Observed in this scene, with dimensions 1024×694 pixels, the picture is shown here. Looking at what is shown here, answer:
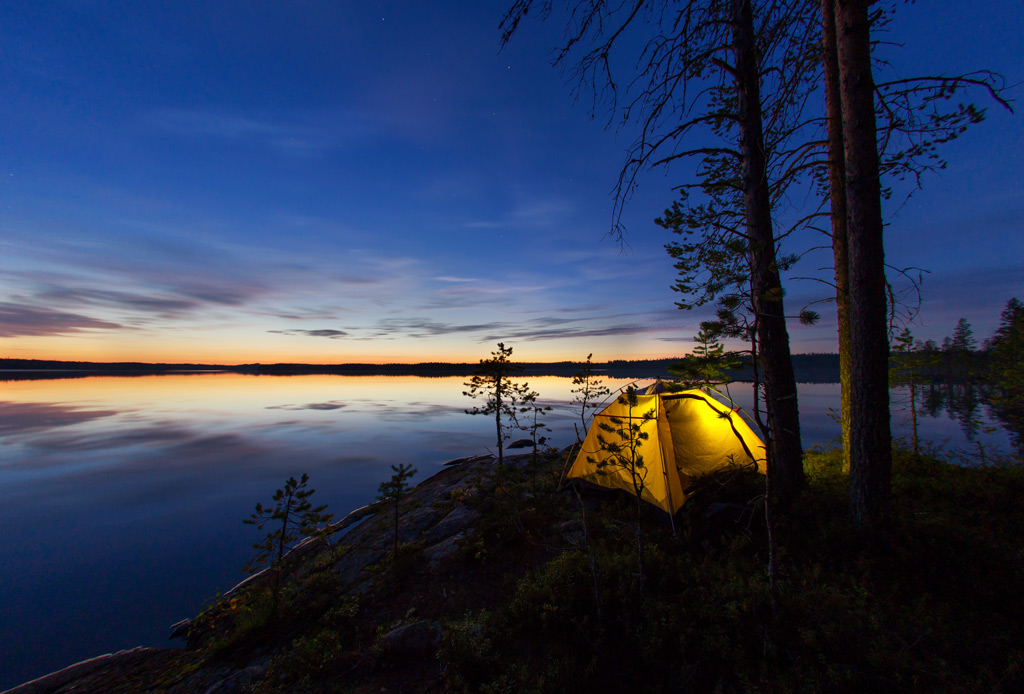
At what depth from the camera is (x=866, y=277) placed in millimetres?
5617

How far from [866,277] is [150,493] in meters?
24.6

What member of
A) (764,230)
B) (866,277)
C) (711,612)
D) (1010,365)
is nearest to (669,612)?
(711,612)

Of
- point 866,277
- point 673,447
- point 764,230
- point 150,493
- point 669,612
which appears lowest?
point 150,493

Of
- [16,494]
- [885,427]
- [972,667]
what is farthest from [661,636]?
[16,494]

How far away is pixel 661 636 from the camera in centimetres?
413

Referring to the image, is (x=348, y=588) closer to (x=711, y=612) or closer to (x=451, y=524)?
(x=451, y=524)

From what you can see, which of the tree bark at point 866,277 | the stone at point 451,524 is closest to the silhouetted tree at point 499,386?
the stone at point 451,524

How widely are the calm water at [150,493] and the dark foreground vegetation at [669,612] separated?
7.85 feet

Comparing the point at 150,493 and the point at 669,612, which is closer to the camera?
the point at 669,612

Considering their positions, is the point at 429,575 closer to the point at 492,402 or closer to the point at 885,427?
the point at 492,402

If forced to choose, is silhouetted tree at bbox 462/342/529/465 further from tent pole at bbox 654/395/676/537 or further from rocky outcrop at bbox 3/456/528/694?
tent pole at bbox 654/395/676/537

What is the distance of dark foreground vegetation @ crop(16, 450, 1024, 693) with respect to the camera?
12.0 ft

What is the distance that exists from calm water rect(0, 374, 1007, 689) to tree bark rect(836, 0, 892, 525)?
874 cm

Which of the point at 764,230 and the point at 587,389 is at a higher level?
the point at 764,230
